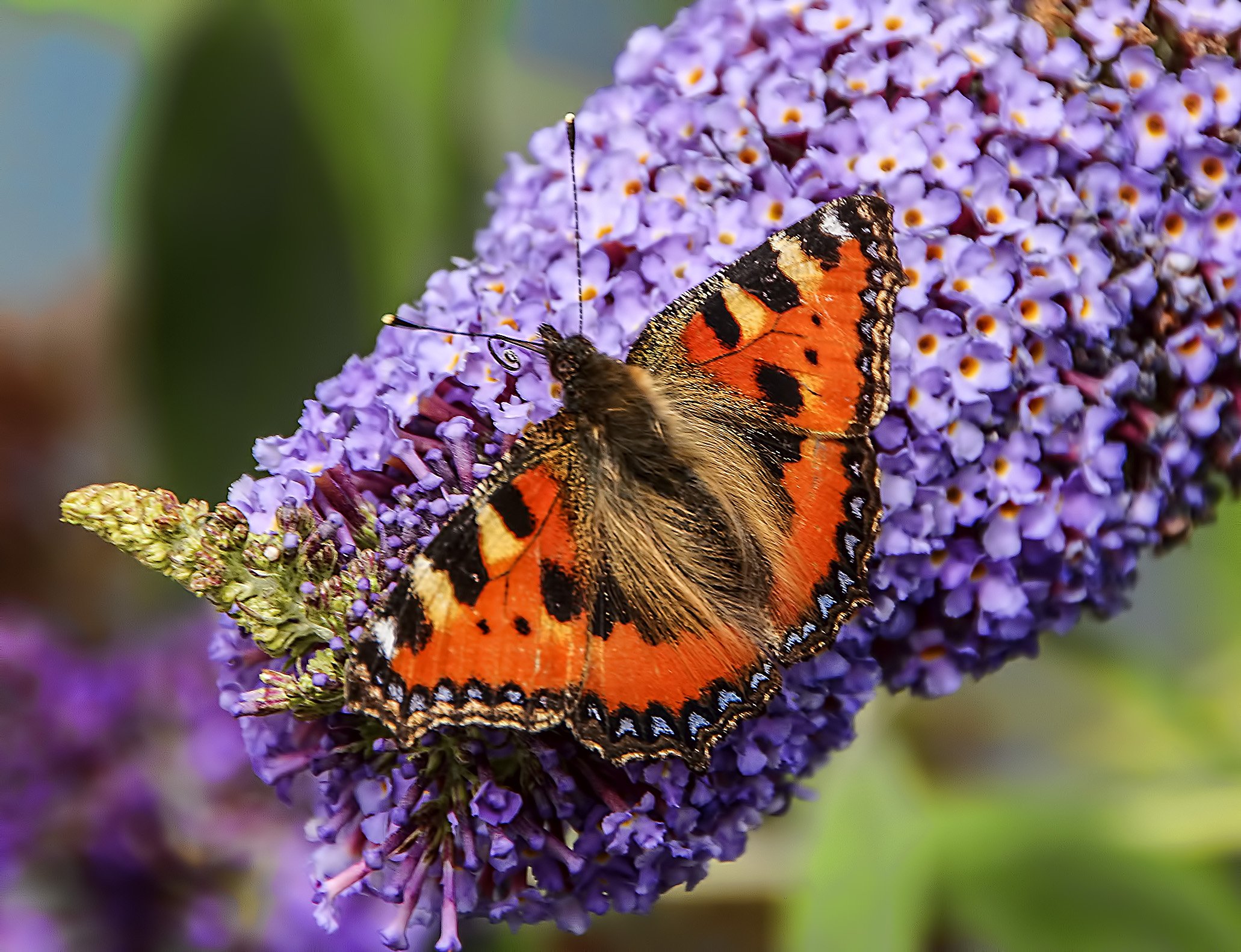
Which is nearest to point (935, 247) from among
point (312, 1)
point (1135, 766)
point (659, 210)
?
point (659, 210)

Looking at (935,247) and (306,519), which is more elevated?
(935,247)

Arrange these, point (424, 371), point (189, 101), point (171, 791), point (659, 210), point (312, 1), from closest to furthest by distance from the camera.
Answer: point (424, 371)
point (659, 210)
point (171, 791)
point (312, 1)
point (189, 101)

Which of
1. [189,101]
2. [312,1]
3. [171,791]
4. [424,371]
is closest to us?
[424,371]

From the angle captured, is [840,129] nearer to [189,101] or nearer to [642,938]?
[189,101]

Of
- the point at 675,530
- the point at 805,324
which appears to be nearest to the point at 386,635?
the point at 675,530

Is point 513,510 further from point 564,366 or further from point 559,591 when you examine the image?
point 564,366

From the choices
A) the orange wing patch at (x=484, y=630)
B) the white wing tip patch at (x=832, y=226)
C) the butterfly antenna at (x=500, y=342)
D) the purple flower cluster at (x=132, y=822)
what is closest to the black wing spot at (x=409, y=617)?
the orange wing patch at (x=484, y=630)
